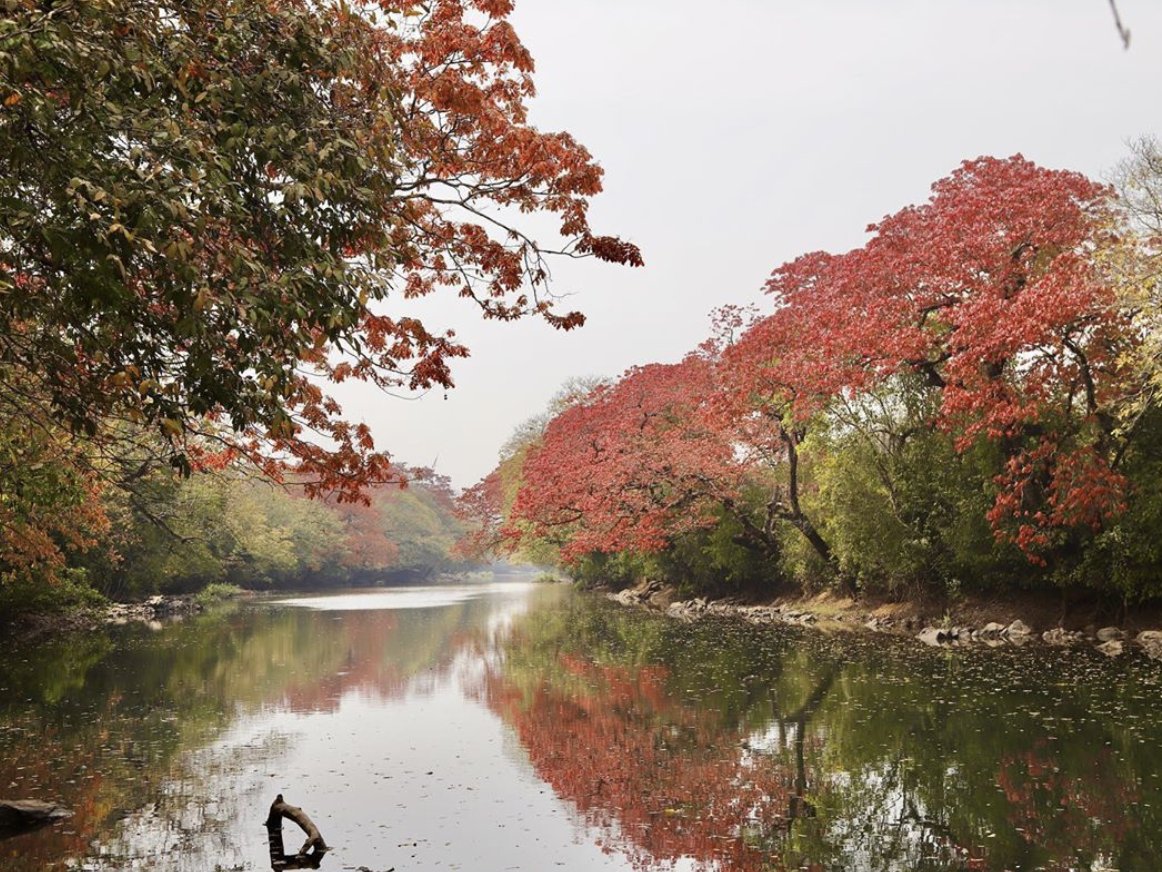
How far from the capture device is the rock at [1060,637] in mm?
20898

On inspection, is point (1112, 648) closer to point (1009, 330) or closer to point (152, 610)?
point (1009, 330)

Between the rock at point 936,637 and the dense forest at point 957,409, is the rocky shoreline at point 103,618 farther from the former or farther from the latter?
the rock at point 936,637

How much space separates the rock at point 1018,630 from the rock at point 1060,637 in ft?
1.42

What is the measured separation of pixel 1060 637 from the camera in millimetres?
21391

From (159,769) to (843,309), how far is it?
1738cm

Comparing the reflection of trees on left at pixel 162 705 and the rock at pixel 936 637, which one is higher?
the reflection of trees on left at pixel 162 705

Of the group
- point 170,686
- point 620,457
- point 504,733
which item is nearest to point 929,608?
point 620,457

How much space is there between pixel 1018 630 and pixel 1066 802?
14.2 m

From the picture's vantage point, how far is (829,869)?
7.70 metres

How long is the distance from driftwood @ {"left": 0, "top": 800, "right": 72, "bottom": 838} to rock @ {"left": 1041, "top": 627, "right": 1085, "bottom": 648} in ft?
61.4

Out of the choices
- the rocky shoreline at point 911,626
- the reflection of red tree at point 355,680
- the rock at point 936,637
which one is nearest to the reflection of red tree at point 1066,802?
the rocky shoreline at point 911,626

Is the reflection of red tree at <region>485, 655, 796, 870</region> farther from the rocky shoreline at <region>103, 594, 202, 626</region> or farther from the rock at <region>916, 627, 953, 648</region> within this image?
the rocky shoreline at <region>103, 594, 202, 626</region>

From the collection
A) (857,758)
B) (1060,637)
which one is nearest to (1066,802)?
(857,758)

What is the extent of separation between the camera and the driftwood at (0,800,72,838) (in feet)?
28.8
